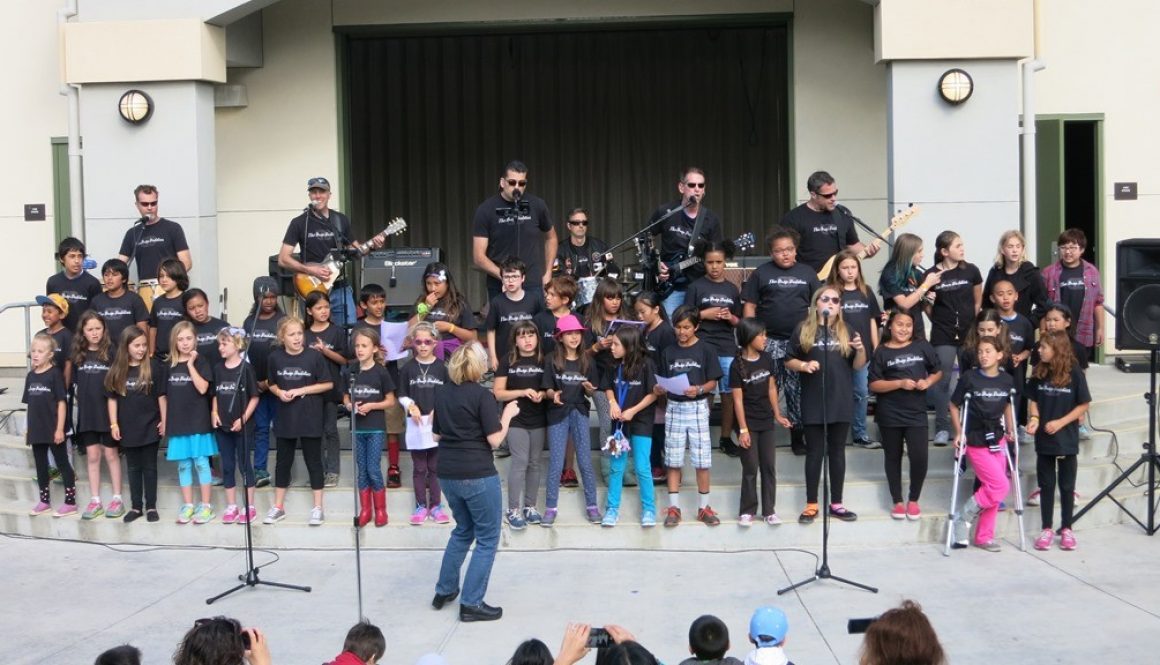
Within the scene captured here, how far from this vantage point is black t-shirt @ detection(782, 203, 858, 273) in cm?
1220

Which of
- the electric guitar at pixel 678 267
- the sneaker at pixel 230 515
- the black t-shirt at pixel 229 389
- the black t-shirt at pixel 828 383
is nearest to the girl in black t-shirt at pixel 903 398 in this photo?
the black t-shirt at pixel 828 383

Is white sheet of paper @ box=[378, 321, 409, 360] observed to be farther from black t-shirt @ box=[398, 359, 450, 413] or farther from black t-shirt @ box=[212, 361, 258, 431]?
black t-shirt @ box=[212, 361, 258, 431]

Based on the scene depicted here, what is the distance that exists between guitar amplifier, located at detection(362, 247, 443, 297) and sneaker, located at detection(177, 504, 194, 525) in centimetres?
346

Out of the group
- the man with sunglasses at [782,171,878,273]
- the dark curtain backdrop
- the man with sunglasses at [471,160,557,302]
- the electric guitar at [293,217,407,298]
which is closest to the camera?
the man with sunglasses at [782,171,878,273]

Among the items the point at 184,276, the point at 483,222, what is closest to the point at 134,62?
the point at 184,276

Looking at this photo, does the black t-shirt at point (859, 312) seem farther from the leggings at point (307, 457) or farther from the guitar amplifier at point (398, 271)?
the guitar amplifier at point (398, 271)

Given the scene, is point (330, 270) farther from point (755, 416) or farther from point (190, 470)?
point (755, 416)

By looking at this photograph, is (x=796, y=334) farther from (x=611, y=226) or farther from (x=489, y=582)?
(x=611, y=226)

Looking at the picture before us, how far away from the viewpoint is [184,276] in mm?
12406

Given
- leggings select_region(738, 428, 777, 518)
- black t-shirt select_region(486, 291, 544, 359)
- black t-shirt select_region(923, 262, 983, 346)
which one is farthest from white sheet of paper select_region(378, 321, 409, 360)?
black t-shirt select_region(923, 262, 983, 346)

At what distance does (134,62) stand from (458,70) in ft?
20.4

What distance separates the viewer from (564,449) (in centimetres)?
1119

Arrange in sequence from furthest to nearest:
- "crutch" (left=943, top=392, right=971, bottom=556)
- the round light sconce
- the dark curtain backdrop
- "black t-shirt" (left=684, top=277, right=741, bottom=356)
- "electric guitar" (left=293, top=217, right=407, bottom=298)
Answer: the dark curtain backdrop < the round light sconce < "electric guitar" (left=293, top=217, right=407, bottom=298) < "black t-shirt" (left=684, top=277, right=741, bottom=356) < "crutch" (left=943, top=392, right=971, bottom=556)

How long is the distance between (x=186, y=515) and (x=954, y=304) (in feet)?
20.9
